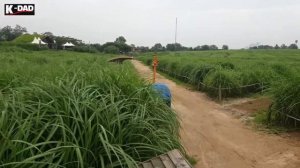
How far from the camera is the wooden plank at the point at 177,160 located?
3.03 m

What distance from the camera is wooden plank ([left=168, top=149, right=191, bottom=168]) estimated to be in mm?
3028

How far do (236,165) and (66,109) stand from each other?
325 centimetres

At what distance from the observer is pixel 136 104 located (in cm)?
390

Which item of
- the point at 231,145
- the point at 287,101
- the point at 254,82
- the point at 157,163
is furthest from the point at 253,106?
the point at 157,163

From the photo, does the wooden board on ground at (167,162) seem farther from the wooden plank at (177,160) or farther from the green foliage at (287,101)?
the green foliage at (287,101)

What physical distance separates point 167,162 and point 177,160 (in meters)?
0.11

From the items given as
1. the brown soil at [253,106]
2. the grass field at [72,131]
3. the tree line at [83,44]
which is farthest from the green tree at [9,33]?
the grass field at [72,131]

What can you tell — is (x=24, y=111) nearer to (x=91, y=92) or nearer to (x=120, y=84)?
(x=91, y=92)

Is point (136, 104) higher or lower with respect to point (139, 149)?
higher

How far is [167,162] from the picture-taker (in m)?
3.06

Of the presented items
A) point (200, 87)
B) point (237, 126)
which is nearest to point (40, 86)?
point (237, 126)

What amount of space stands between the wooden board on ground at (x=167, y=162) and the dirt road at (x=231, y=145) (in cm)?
215

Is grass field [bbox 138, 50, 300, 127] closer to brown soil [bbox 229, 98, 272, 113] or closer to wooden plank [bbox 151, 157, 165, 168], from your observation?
brown soil [bbox 229, 98, 272, 113]

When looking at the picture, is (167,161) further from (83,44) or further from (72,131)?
(83,44)
